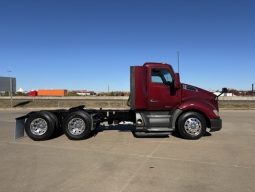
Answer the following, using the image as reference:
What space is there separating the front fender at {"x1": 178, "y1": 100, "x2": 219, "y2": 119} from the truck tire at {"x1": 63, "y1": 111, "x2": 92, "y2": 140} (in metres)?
3.19

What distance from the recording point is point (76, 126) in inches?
526

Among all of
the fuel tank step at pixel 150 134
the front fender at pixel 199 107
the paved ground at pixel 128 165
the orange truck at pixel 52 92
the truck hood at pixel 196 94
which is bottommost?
the paved ground at pixel 128 165

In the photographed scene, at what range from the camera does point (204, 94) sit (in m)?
13.9

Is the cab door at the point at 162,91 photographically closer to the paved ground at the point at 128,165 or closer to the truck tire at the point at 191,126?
the truck tire at the point at 191,126

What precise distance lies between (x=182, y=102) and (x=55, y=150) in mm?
4833

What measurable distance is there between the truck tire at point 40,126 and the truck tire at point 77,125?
1.69 feet

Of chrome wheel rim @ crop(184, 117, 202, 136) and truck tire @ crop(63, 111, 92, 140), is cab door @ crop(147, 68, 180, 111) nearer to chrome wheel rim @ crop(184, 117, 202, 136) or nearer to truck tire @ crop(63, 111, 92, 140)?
chrome wheel rim @ crop(184, 117, 202, 136)

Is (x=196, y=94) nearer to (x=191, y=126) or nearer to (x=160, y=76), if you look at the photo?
(x=191, y=126)

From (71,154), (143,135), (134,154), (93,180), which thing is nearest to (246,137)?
(143,135)

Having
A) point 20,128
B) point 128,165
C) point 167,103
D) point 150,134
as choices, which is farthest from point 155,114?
point 128,165

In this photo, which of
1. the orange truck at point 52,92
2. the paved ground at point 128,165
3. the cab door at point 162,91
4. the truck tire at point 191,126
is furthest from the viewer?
the orange truck at point 52,92

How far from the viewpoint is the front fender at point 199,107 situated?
1331 cm

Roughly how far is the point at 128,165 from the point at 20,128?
6.14 m

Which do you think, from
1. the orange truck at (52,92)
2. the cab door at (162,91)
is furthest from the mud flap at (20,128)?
the orange truck at (52,92)
